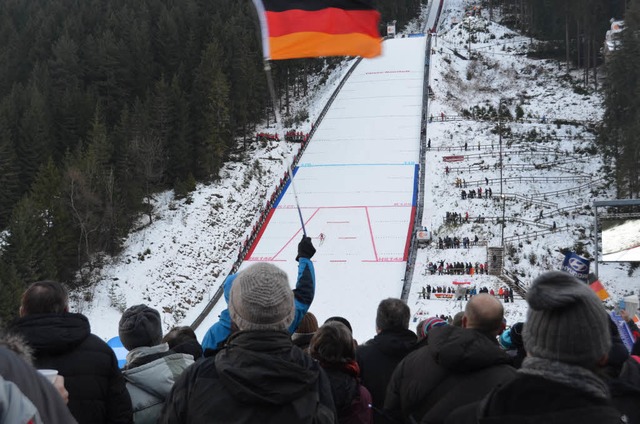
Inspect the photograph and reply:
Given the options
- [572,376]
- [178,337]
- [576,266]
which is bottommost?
[178,337]

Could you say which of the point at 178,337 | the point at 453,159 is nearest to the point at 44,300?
the point at 178,337

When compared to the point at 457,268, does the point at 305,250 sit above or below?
above

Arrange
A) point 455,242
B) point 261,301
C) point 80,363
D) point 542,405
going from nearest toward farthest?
point 542,405
point 261,301
point 80,363
point 455,242

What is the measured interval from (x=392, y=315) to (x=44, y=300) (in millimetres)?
2344

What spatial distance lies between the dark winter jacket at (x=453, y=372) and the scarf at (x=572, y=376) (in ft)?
3.11

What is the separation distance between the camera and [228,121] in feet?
133

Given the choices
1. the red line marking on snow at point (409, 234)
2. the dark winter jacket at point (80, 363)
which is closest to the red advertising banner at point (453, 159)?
the red line marking on snow at point (409, 234)

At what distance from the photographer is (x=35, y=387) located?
2.08m

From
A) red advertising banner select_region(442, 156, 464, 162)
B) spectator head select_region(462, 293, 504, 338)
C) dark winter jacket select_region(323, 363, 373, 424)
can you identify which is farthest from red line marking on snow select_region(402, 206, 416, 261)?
spectator head select_region(462, 293, 504, 338)

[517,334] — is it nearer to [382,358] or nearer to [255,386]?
[382,358]

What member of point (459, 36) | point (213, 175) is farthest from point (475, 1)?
point (213, 175)

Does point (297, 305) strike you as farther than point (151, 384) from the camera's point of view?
Yes

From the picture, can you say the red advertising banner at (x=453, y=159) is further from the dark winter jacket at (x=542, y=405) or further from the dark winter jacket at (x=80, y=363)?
the dark winter jacket at (x=542, y=405)

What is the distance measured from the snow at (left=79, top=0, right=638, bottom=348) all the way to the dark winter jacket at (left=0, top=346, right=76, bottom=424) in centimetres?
1964
